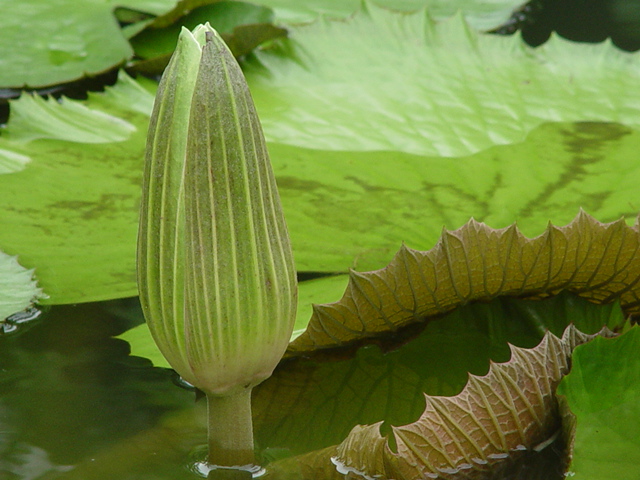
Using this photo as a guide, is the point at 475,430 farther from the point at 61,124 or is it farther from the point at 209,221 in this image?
the point at 61,124

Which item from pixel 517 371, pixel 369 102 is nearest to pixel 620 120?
pixel 369 102

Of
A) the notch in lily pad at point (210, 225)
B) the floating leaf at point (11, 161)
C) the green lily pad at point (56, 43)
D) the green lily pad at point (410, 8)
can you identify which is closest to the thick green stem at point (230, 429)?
the notch in lily pad at point (210, 225)

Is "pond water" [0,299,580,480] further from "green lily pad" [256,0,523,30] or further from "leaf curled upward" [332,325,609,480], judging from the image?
"green lily pad" [256,0,523,30]

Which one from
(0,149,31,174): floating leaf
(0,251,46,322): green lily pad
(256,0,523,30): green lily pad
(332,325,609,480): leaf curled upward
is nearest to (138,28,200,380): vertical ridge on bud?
(332,325,609,480): leaf curled upward

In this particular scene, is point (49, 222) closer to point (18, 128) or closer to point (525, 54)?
point (18, 128)

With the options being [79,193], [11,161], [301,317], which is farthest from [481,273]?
[11,161]

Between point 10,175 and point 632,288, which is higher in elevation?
point 632,288

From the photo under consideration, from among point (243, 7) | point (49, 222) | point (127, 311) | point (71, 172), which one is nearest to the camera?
point (127, 311)
